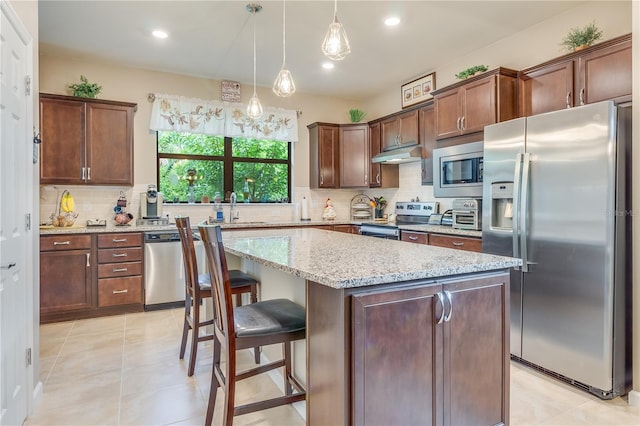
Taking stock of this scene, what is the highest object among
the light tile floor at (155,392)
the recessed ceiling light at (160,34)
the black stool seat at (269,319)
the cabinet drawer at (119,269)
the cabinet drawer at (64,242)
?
the recessed ceiling light at (160,34)

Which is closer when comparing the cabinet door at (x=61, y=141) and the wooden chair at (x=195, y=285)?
the wooden chair at (x=195, y=285)

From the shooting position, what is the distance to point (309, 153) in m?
5.57

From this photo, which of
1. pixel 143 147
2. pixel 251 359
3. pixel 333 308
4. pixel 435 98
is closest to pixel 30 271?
pixel 251 359

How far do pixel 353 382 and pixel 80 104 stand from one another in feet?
13.6

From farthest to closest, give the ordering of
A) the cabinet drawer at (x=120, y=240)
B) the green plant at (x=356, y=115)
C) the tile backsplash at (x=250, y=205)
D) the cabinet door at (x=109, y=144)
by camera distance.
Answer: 1. the green plant at (x=356, y=115)
2. the tile backsplash at (x=250, y=205)
3. the cabinet door at (x=109, y=144)
4. the cabinet drawer at (x=120, y=240)

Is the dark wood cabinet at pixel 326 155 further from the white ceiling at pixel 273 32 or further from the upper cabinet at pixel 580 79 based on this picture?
the upper cabinet at pixel 580 79

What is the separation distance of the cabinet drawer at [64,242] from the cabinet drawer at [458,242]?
3.48 m

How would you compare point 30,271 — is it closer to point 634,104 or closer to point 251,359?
point 251,359

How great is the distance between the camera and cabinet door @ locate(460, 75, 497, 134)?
3361 mm

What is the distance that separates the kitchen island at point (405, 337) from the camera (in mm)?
1310

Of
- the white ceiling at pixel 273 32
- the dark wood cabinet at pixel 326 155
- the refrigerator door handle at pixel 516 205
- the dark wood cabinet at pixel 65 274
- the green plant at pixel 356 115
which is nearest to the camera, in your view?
the refrigerator door handle at pixel 516 205

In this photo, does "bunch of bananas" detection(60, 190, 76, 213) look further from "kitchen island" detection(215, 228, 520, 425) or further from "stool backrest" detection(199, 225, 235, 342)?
"kitchen island" detection(215, 228, 520, 425)

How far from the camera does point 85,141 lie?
399 cm

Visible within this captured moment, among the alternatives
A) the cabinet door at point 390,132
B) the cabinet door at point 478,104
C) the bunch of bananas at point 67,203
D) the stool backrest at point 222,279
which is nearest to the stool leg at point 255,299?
the stool backrest at point 222,279
